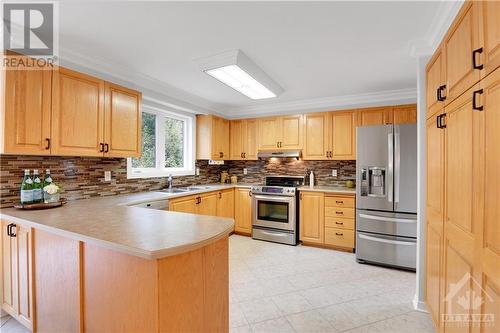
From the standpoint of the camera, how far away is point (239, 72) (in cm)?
262

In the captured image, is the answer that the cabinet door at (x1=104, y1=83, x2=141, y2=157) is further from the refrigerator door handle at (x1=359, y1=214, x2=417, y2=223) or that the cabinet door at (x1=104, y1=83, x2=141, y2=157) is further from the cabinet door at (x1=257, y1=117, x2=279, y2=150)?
the refrigerator door handle at (x1=359, y1=214, x2=417, y2=223)

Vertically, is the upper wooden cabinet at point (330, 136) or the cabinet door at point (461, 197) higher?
the upper wooden cabinet at point (330, 136)

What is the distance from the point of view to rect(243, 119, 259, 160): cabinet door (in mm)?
4621

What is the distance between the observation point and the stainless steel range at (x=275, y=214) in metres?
3.89

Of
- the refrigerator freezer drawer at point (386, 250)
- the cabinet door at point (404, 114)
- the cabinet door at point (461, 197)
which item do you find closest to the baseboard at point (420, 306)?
the cabinet door at point (461, 197)

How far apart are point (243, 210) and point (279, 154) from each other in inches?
46.6

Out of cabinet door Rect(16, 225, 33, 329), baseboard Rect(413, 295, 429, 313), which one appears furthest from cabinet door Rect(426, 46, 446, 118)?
cabinet door Rect(16, 225, 33, 329)

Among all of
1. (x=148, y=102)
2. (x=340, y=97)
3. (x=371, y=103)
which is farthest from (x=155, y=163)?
(x=371, y=103)

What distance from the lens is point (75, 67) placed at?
2.33m

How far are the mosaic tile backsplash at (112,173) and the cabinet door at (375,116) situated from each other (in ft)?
2.45

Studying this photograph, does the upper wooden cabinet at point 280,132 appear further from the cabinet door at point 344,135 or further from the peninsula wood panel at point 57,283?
the peninsula wood panel at point 57,283

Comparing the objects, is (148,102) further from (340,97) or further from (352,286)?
(352,286)

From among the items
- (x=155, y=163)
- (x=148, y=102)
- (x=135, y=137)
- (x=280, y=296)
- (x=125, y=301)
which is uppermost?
(x=148, y=102)

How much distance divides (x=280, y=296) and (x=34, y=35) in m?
3.10
